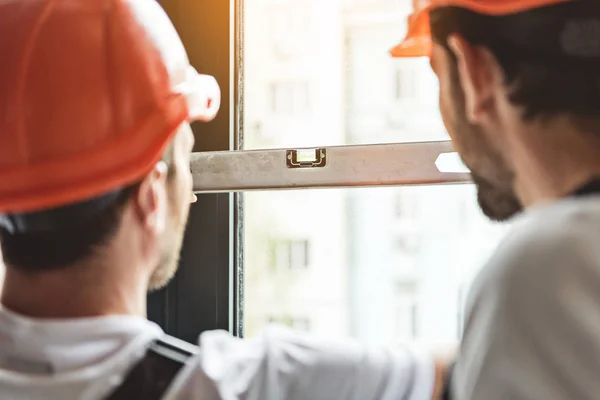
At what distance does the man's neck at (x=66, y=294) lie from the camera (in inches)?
31.0

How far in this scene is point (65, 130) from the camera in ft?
2.55

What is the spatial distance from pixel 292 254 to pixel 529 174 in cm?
75

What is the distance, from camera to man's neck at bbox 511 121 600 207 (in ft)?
2.09

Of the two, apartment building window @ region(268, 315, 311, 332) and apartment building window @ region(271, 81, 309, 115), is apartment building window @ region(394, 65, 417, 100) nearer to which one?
apartment building window @ region(271, 81, 309, 115)

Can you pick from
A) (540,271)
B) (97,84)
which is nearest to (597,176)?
(540,271)

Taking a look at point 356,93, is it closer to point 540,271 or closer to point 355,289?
point 355,289

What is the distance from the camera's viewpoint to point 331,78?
133 centimetres

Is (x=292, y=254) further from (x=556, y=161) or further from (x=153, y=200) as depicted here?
→ (x=556, y=161)

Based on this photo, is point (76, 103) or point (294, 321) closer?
point (76, 103)

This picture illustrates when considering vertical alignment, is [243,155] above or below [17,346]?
above

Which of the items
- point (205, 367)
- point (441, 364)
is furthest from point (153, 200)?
point (441, 364)

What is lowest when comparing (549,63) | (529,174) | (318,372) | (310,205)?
(318,372)

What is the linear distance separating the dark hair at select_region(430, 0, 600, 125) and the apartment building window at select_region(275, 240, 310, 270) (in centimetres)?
74

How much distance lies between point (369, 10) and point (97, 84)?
0.65 metres
